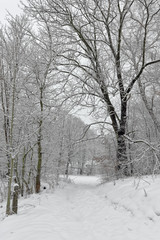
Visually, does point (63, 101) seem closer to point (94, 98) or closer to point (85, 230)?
point (94, 98)

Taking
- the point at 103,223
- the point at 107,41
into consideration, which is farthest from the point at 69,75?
the point at 103,223

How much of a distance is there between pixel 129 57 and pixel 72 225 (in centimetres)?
879

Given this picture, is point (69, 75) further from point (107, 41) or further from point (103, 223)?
point (103, 223)

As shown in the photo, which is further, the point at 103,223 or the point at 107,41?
the point at 107,41

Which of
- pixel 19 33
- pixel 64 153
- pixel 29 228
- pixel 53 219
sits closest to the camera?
pixel 29 228

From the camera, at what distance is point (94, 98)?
373 inches

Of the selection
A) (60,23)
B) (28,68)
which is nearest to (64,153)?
(28,68)

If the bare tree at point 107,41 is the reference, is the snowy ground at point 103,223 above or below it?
below

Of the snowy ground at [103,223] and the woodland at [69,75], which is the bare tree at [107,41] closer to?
the woodland at [69,75]

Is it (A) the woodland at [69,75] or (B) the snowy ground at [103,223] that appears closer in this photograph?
(B) the snowy ground at [103,223]

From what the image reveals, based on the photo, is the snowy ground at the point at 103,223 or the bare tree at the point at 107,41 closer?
the snowy ground at the point at 103,223

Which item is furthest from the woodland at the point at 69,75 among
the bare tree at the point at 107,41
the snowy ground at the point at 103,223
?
the snowy ground at the point at 103,223

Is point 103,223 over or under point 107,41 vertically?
under

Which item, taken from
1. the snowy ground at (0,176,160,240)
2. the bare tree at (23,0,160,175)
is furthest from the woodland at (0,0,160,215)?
the snowy ground at (0,176,160,240)
